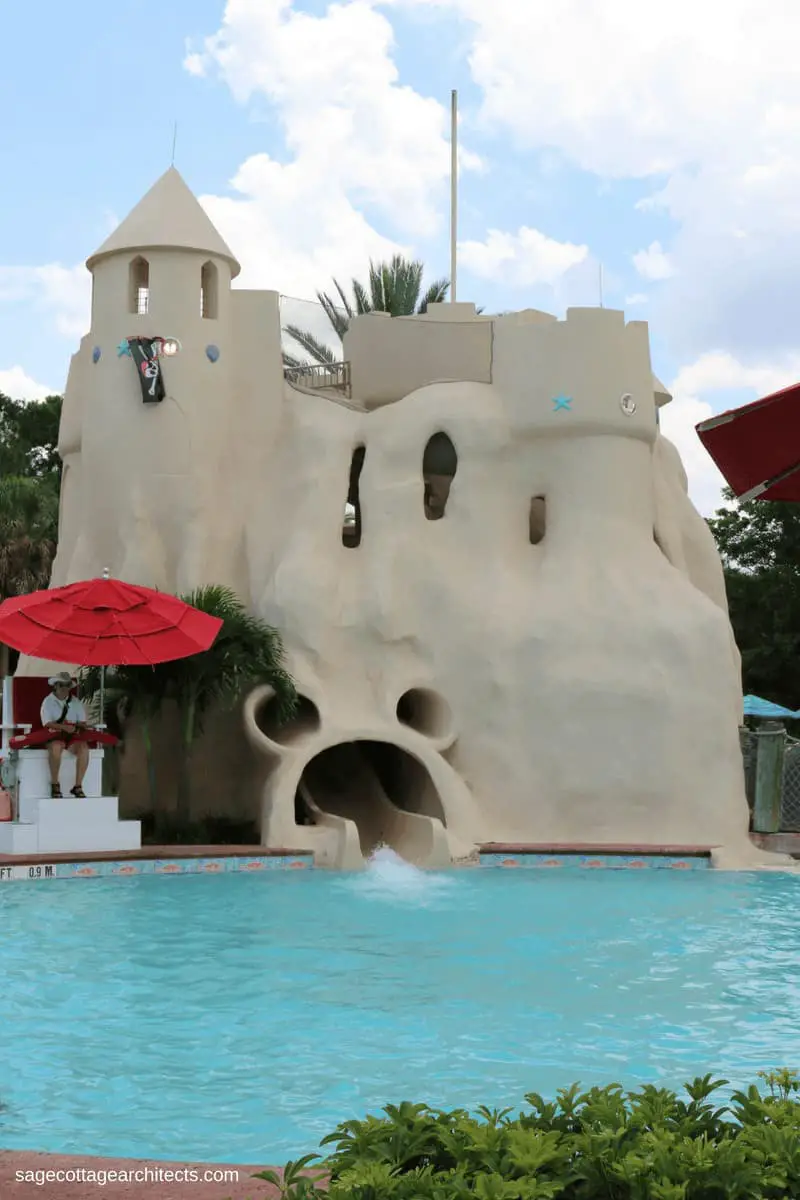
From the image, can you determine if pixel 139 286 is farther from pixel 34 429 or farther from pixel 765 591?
pixel 34 429

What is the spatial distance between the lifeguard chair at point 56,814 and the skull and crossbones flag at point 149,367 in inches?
204

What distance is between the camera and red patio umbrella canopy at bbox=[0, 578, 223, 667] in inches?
661

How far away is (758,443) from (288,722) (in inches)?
587

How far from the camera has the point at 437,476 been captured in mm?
22766

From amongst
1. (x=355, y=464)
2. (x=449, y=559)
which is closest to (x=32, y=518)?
(x=355, y=464)

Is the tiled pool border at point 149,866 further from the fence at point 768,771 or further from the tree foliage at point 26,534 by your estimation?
the tree foliage at point 26,534

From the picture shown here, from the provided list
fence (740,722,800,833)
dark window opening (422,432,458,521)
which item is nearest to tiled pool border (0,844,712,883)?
fence (740,722,800,833)

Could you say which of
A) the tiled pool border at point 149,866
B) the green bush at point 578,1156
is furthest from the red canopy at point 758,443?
the tiled pool border at point 149,866

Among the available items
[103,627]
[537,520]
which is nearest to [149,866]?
[103,627]

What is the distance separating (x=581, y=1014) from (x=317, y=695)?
10.1 metres

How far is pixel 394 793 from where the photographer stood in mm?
21766

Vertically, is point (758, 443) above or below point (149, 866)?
above

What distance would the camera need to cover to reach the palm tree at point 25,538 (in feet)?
106

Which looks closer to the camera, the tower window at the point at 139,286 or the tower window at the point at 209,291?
the tower window at the point at 139,286
